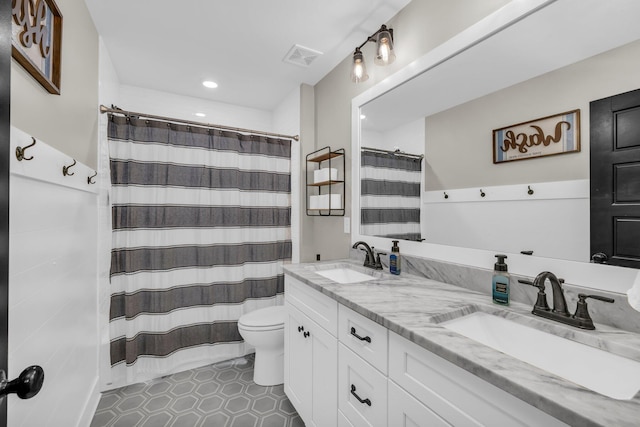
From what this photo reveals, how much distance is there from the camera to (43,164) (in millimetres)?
1040

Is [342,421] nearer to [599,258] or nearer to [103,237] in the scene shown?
[599,258]

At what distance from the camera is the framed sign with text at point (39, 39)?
2.95 ft

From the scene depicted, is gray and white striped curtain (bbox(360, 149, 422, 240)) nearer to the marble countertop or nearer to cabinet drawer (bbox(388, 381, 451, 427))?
the marble countertop

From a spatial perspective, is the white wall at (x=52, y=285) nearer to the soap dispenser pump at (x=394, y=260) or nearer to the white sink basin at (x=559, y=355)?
the white sink basin at (x=559, y=355)

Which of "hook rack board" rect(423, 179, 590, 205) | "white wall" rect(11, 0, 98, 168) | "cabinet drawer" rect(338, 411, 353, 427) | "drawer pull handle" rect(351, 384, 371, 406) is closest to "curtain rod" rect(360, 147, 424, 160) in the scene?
"hook rack board" rect(423, 179, 590, 205)

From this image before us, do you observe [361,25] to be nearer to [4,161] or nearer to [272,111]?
[272,111]

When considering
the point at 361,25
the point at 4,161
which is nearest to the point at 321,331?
the point at 4,161

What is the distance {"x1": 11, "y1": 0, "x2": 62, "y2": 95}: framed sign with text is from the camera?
0.90m

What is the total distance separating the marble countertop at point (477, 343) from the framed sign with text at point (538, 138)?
0.57m

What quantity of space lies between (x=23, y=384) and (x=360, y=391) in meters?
0.97

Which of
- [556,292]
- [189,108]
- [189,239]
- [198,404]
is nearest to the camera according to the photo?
[556,292]

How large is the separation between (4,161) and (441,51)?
5.48ft

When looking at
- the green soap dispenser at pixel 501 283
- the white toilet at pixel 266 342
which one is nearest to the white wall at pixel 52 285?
the white toilet at pixel 266 342

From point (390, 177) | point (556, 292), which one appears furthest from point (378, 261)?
point (556, 292)
